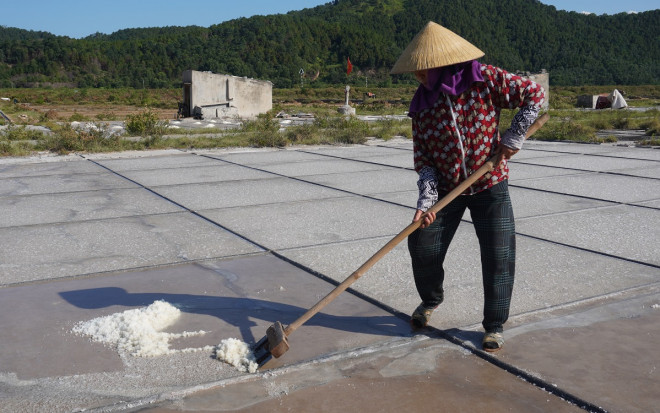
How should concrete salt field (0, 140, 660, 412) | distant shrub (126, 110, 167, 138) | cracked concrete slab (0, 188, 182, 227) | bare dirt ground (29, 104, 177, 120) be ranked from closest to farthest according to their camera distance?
concrete salt field (0, 140, 660, 412)
cracked concrete slab (0, 188, 182, 227)
distant shrub (126, 110, 167, 138)
bare dirt ground (29, 104, 177, 120)

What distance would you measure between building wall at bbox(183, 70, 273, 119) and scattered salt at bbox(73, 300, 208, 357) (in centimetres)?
2037

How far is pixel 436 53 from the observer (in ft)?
11.1

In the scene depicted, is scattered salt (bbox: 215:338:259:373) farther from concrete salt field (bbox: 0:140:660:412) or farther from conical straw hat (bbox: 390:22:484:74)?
conical straw hat (bbox: 390:22:484:74)

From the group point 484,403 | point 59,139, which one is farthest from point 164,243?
point 59,139

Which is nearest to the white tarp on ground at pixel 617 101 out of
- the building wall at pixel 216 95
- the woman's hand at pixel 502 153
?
the building wall at pixel 216 95

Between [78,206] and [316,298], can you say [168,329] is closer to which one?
[316,298]

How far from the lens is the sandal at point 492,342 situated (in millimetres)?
3504

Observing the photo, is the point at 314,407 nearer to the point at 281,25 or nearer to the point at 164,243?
the point at 164,243

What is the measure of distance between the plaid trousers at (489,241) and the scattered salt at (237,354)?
3.24 ft

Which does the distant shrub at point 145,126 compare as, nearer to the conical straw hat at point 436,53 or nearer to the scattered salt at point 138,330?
the scattered salt at point 138,330

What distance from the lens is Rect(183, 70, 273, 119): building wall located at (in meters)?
24.3

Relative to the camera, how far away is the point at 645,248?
17.7 feet

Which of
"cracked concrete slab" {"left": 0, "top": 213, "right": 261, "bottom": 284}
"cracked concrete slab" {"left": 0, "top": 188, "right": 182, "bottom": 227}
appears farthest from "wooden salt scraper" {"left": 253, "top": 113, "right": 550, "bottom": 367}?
"cracked concrete slab" {"left": 0, "top": 188, "right": 182, "bottom": 227}

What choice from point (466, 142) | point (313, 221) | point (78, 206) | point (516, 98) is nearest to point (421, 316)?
point (466, 142)
